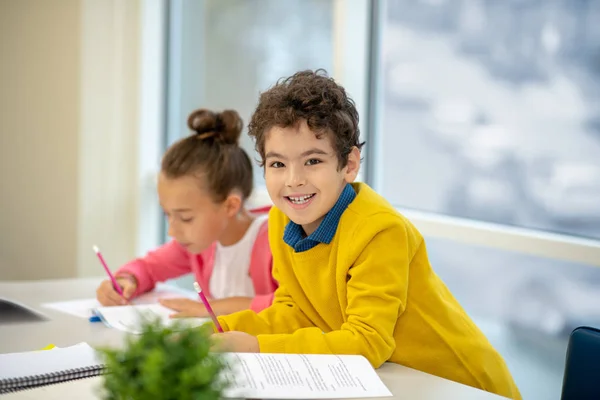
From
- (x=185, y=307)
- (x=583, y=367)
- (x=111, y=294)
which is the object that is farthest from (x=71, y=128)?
(x=583, y=367)

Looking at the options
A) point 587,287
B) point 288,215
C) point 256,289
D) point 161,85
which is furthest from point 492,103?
point 161,85

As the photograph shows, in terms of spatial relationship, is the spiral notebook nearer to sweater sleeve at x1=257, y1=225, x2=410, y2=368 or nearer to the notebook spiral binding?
the notebook spiral binding

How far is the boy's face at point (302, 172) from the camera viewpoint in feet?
4.83

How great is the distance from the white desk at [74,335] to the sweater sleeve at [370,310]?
2.3 inches

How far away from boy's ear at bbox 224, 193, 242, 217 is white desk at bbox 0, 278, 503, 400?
0.41m

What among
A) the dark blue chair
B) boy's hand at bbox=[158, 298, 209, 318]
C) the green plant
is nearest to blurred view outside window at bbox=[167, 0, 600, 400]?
the dark blue chair

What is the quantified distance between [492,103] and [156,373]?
181cm

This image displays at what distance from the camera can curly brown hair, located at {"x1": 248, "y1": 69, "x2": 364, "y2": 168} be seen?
147 cm

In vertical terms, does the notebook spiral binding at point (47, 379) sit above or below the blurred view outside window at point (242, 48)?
below

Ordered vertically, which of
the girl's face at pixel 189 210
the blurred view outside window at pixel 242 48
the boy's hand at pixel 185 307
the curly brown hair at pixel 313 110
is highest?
the blurred view outside window at pixel 242 48

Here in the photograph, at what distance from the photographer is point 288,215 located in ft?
4.99

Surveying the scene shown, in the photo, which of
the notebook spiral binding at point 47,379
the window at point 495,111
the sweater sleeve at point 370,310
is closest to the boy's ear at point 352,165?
the sweater sleeve at point 370,310

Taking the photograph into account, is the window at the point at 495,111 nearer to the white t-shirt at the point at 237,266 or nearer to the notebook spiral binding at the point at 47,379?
the white t-shirt at the point at 237,266

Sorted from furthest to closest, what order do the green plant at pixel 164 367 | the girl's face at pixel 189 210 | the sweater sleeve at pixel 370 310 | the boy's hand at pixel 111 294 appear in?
1. the girl's face at pixel 189 210
2. the boy's hand at pixel 111 294
3. the sweater sleeve at pixel 370 310
4. the green plant at pixel 164 367
